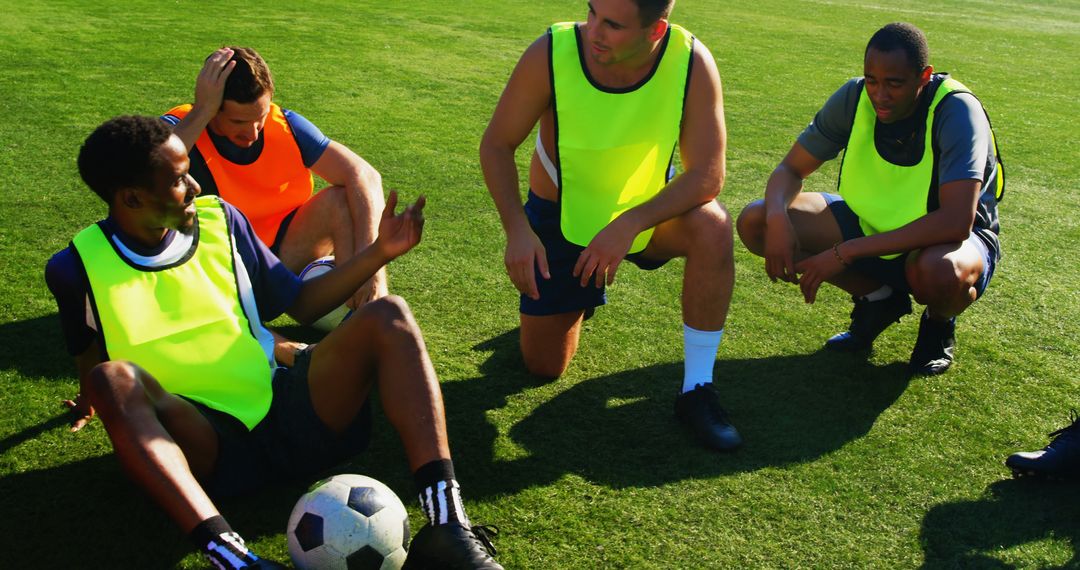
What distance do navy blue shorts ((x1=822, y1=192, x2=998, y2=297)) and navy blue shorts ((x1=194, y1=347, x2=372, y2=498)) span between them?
2534 mm

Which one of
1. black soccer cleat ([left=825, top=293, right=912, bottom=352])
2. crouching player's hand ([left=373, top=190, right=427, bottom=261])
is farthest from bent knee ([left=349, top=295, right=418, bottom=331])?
black soccer cleat ([left=825, top=293, right=912, bottom=352])

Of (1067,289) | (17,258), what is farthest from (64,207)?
(1067,289)

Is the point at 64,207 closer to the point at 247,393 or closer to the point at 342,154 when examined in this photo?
the point at 342,154

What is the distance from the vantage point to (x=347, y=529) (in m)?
2.95

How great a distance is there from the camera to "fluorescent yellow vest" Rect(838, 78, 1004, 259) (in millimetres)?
4445

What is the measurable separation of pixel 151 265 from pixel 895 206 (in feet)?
10.4

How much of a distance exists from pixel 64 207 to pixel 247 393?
10.6 ft

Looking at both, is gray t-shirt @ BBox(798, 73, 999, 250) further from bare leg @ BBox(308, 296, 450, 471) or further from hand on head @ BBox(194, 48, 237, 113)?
hand on head @ BBox(194, 48, 237, 113)

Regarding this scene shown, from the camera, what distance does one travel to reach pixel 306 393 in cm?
329

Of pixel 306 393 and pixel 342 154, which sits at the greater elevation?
pixel 342 154

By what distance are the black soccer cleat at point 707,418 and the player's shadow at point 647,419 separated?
4 centimetres

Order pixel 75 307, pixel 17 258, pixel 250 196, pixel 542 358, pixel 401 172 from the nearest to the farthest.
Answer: pixel 75 307, pixel 542 358, pixel 250 196, pixel 17 258, pixel 401 172

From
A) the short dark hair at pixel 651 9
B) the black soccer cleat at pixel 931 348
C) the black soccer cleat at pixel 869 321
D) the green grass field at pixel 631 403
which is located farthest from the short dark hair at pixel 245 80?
the black soccer cleat at pixel 931 348

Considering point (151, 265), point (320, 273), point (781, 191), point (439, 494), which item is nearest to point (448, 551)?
point (439, 494)
